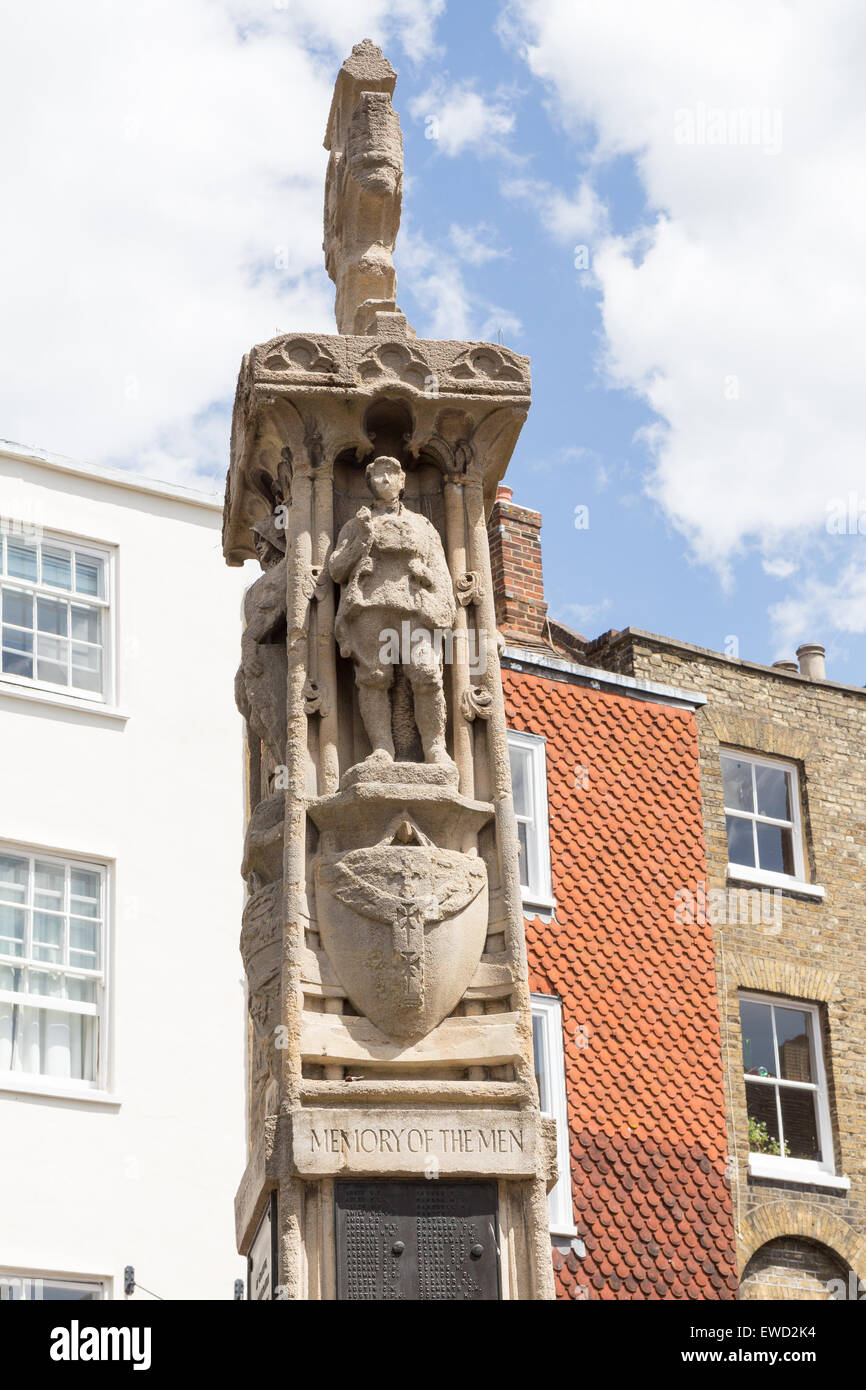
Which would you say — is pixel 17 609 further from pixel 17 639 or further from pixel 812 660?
pixel 812 660

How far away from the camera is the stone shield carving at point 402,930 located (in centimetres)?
781

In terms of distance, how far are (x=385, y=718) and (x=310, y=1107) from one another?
5.31 ft

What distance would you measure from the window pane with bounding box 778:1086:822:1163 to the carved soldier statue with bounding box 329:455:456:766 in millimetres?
12842

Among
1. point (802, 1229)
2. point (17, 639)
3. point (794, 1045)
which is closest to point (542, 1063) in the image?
point (802, 1229)

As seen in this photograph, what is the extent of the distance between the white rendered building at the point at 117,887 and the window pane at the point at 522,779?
2.73 metres

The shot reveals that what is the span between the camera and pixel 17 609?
18.4m

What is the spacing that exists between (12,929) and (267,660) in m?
8.89

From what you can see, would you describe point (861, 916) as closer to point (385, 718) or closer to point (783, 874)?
point (783, 874)

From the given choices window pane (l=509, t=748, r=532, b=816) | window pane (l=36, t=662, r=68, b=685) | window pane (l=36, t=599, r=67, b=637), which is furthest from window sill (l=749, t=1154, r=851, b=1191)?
window pane (l=36, t=599, r=67, b=637)

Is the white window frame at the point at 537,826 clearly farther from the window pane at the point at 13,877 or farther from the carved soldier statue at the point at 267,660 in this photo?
the carved soldier statue at the point at 267,660

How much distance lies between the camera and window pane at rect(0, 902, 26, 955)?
16.9 meters

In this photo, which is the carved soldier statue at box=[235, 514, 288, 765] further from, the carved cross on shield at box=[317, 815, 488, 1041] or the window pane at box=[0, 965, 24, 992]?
the window pane at box=[0, 965, 24, 992]

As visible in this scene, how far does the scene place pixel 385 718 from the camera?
329 inches
